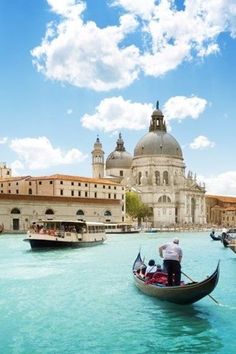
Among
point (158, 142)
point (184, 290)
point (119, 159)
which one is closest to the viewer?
point (184, 290)

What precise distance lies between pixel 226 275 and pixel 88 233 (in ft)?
50.8

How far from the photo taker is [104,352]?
Answer: 9078 millimetres

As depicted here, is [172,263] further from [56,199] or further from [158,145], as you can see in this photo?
[158,145]

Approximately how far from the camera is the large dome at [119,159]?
3676 inches

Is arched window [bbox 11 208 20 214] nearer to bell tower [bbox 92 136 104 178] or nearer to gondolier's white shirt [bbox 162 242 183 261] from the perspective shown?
bell tower [bbox 92 136 104 178]

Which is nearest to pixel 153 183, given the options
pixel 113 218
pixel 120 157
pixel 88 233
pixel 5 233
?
pixel 120 157

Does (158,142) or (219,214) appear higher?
(158,142)

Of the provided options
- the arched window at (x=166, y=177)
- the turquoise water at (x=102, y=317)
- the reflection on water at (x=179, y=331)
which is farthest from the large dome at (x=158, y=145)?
the reflection on water at (x=179, y=331)

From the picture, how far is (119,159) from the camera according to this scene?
93875mm

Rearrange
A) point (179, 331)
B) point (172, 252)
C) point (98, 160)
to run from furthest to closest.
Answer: point (98, 160)
point (172, 252)
point (179, 331)

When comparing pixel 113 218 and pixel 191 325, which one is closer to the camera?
pixel 191 325

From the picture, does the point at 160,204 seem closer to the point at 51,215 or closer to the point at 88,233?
the point at 51,215

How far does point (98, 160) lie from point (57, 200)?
118ft

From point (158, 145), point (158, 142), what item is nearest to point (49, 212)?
point (158, 145)
